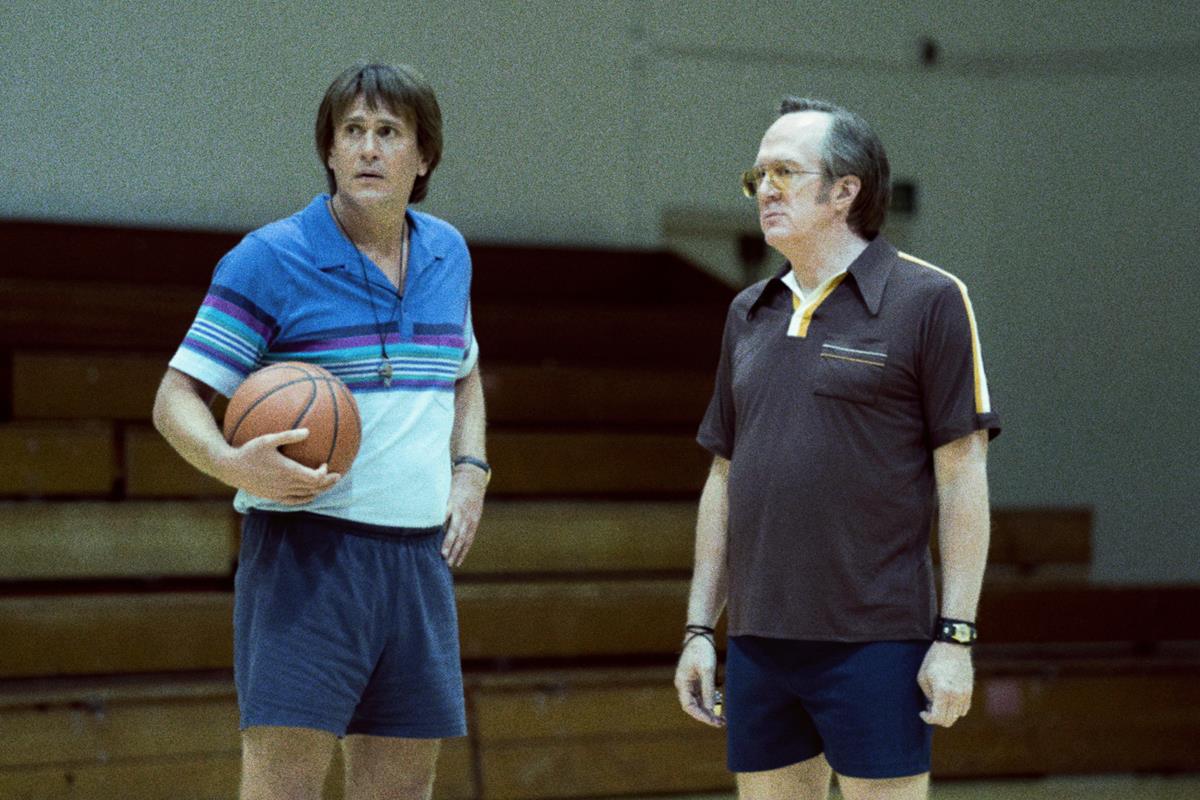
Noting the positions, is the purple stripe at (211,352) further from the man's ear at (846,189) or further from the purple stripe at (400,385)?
the man's ear at (846,189)

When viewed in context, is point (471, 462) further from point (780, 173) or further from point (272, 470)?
point (780, 173)

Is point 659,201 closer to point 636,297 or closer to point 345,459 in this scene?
point 636,297

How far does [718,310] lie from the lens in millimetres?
6027

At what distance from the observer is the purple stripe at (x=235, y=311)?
219cm

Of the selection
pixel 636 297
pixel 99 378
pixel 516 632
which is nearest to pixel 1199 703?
pixel 516 632

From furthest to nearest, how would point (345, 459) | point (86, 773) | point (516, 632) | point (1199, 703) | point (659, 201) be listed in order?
point (659, 201), point (1199, 703), point (516, 632), point (86, 773), point (345, 459)

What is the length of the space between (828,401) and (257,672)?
0.89 metres

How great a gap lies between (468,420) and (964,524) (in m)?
0.81

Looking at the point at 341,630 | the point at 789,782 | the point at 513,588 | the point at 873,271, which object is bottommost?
the point at 513,588

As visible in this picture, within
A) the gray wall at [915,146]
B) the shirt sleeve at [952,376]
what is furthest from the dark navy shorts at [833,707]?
the gray wall at [915,146]

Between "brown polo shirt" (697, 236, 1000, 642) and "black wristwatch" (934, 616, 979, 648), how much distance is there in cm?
4

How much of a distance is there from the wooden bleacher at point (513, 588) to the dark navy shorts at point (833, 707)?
223 cm

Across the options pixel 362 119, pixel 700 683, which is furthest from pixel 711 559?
pixel 362 119

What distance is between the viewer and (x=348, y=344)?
2.26 meters
